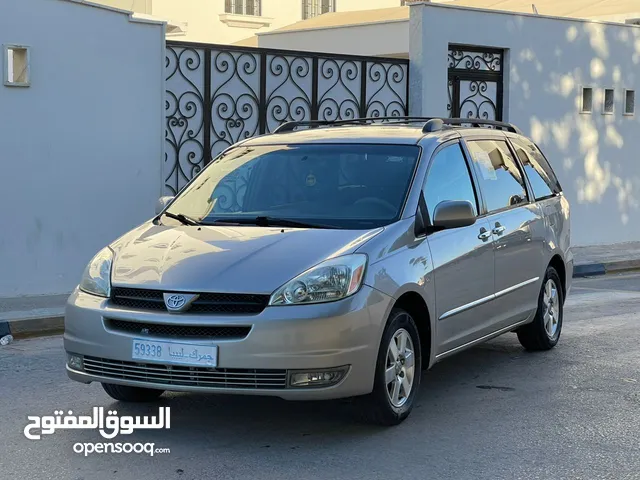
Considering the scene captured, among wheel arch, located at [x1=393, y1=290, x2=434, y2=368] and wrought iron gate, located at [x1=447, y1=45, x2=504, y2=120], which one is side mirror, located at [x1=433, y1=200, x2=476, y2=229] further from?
wrought iron gate, located at [x1=447, y1=45, x2=504, y2=120]

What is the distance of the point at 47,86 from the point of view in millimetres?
11289

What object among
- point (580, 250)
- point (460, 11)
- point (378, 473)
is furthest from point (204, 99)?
point (378, 473)

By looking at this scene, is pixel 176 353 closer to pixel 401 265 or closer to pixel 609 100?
pixel 401 265

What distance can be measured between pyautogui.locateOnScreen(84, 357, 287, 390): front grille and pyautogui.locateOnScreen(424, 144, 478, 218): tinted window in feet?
5.59

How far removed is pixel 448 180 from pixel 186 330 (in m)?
2.32

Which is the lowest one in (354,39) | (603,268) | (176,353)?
(603,268)

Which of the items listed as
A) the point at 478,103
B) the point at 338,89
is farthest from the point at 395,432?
the point at 478,103

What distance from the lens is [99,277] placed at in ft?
20.1

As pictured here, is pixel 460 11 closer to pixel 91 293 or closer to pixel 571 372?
pixel 571 372

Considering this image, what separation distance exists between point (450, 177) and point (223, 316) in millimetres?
2258

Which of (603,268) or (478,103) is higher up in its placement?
(478,103)

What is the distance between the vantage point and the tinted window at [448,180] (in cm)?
689

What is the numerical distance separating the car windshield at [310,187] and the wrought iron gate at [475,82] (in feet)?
28.4

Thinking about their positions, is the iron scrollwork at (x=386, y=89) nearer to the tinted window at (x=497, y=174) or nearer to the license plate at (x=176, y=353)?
the tinted window at (x=497, y=174)
